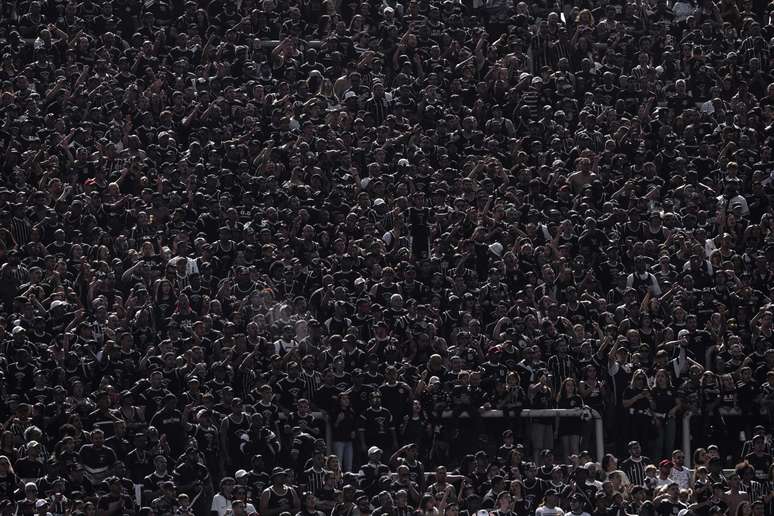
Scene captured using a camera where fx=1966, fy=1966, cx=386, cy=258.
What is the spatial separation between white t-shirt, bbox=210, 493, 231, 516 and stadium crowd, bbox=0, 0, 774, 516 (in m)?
0.05

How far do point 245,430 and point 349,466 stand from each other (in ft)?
5.20

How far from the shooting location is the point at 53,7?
122 feet

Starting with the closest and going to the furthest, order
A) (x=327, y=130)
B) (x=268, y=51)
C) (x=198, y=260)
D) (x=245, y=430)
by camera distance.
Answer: (x=245, y=430)
(x=198, y=260)
(x=327, y=130)
(x=268, y=51)

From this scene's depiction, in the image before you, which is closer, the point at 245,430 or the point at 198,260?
the point at 245,430

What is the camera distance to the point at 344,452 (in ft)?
90.1

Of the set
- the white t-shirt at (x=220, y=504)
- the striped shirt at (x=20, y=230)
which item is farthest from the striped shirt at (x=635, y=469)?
the striped shirt at (x=20, y=230)

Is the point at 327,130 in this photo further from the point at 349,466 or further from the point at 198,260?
the point at 349,466

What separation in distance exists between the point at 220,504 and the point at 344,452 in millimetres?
2071

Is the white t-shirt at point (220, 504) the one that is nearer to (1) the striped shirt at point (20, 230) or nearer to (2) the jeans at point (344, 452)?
(2) the jeans at point (344, 452)

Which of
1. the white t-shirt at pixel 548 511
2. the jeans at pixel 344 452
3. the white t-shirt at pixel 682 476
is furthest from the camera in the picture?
the jeans at pixel 344 452

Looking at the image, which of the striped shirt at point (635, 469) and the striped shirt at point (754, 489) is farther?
the striped shirt at point (635, 469)

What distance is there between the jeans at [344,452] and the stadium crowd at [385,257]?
6 cm

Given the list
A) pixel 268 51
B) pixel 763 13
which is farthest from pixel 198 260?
pixel 763 13

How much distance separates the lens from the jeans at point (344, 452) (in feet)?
90.1
